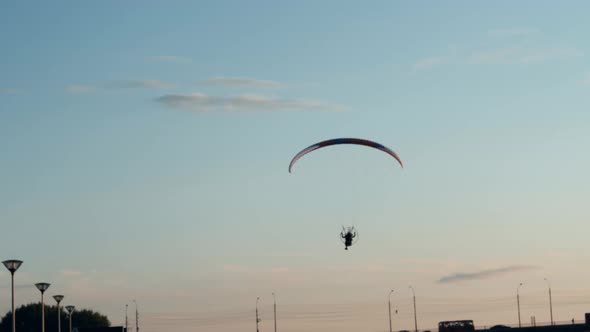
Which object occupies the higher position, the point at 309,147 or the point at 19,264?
the point at 309,147

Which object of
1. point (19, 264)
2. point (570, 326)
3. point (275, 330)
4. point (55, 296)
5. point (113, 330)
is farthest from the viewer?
point (275, 330)

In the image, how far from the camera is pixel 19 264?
7544 cm

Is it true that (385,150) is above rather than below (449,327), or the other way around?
above

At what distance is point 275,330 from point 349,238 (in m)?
111

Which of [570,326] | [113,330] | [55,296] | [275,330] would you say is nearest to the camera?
[55,296]

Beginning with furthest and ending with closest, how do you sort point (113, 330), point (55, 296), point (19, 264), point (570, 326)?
point (570, 326), point (113, 330), point (55, 296), point (19, 264)

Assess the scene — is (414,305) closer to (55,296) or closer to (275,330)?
(275,330)

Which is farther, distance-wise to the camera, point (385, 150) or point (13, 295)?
point (385, 150)

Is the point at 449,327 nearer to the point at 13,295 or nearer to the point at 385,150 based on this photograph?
the point at 385,150

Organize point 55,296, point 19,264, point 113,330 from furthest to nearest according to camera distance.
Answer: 1. point 113,330
2. point 55,296
3. point 19,264

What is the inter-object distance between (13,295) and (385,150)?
29.0 m

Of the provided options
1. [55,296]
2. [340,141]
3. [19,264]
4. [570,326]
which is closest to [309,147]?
[340,141]

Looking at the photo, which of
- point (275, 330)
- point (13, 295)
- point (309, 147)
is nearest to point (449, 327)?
point (275, 330)

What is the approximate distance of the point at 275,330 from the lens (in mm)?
188625
